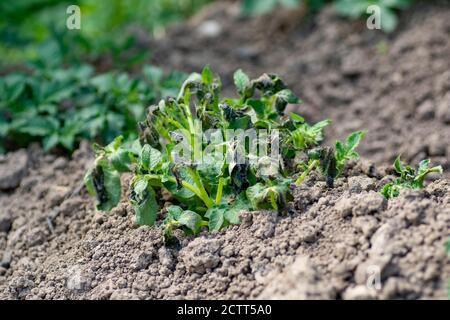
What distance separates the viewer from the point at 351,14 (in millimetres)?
4281

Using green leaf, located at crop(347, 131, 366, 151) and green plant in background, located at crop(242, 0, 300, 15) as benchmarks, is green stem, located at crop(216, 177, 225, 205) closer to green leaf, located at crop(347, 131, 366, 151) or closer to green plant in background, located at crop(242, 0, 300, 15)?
green leaf, located at crop(347, 131, 366, 151)

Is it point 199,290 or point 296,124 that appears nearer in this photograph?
point 199,290

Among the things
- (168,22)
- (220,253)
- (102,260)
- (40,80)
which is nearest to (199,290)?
(220,253)

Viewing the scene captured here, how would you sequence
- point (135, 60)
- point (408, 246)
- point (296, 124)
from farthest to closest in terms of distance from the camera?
point (135, 60), point (296, 124), point (408, 246)

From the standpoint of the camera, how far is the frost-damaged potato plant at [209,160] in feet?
8.29

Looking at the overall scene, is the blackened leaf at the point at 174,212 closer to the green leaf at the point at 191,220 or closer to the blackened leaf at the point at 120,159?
the green leaf at the point at 191,220

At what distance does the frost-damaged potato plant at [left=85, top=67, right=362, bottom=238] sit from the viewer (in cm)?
253

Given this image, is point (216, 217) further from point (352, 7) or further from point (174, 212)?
point (352, 7)

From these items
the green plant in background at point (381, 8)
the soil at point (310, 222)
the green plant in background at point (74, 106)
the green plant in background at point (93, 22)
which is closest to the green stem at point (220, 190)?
the soil at point (310, 222)

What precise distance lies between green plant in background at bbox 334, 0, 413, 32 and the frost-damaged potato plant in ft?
5.12

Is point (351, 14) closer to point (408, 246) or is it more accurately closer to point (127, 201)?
point (127, 201)

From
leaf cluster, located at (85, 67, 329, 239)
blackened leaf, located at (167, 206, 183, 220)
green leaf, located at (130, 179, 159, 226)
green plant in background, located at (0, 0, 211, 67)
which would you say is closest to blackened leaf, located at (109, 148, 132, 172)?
leaf cluster, located at (85, 67, 329, 239)

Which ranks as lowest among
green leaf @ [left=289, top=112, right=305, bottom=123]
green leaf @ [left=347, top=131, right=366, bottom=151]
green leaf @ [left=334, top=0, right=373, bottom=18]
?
green leaf @ [left=347, top=131, right=366, bottom=151]

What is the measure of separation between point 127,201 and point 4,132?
88cm
